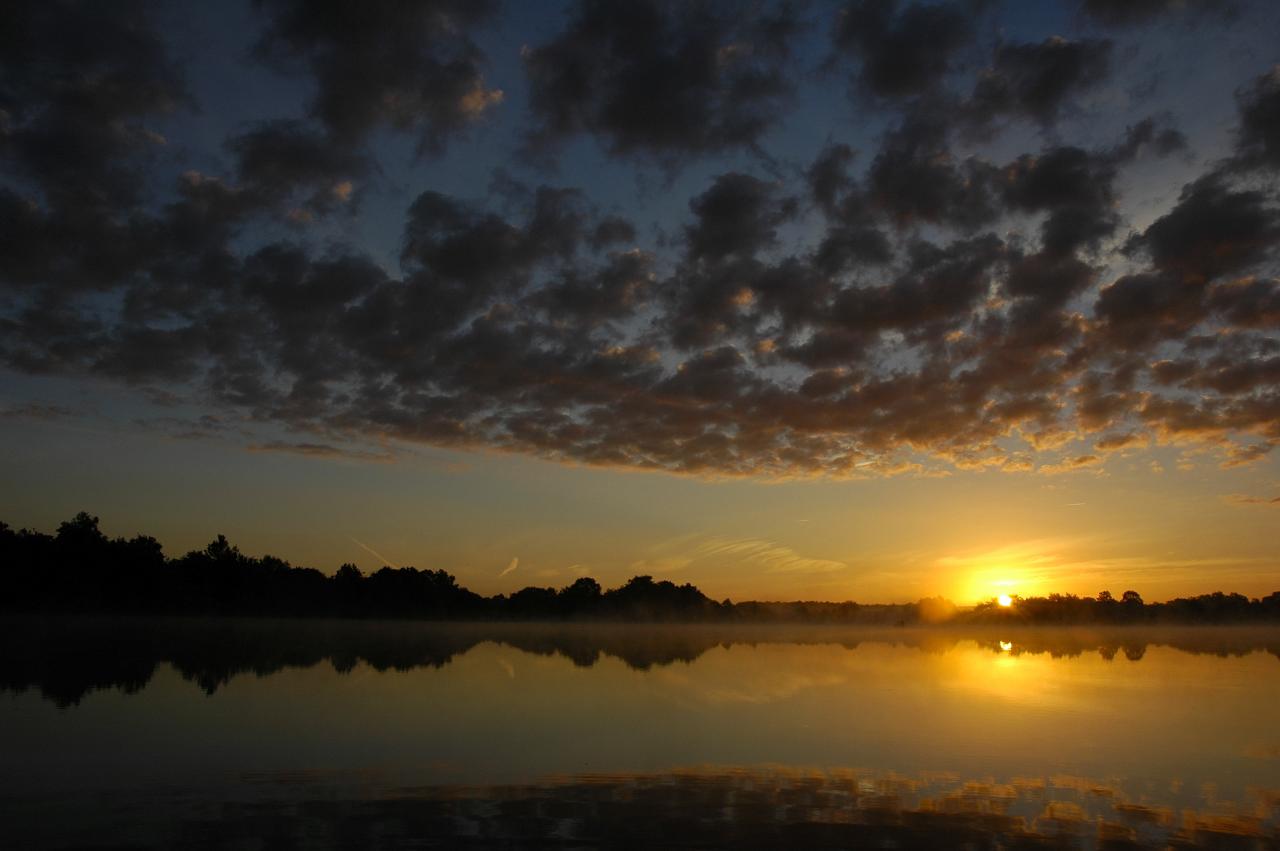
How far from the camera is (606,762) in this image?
799 inches

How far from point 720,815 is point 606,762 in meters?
5.64

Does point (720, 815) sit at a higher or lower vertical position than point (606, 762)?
lower

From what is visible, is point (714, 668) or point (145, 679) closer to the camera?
point (145, 679)

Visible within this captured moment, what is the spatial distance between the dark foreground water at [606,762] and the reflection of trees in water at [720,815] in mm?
74

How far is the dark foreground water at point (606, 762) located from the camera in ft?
46.5

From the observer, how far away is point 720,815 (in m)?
15.2

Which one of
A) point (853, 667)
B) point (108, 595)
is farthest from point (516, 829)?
point (108, 595)

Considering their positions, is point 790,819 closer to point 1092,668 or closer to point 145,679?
point 145,679

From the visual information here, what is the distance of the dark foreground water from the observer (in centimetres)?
1417

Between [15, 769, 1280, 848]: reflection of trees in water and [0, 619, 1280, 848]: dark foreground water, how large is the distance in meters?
0.07

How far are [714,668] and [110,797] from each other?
131 feet

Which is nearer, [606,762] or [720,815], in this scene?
[720,815]

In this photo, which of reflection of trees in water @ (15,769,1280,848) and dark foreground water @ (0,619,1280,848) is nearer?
reflection of trees in water @ (15,769,1280,848)

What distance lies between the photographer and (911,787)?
18.1m
